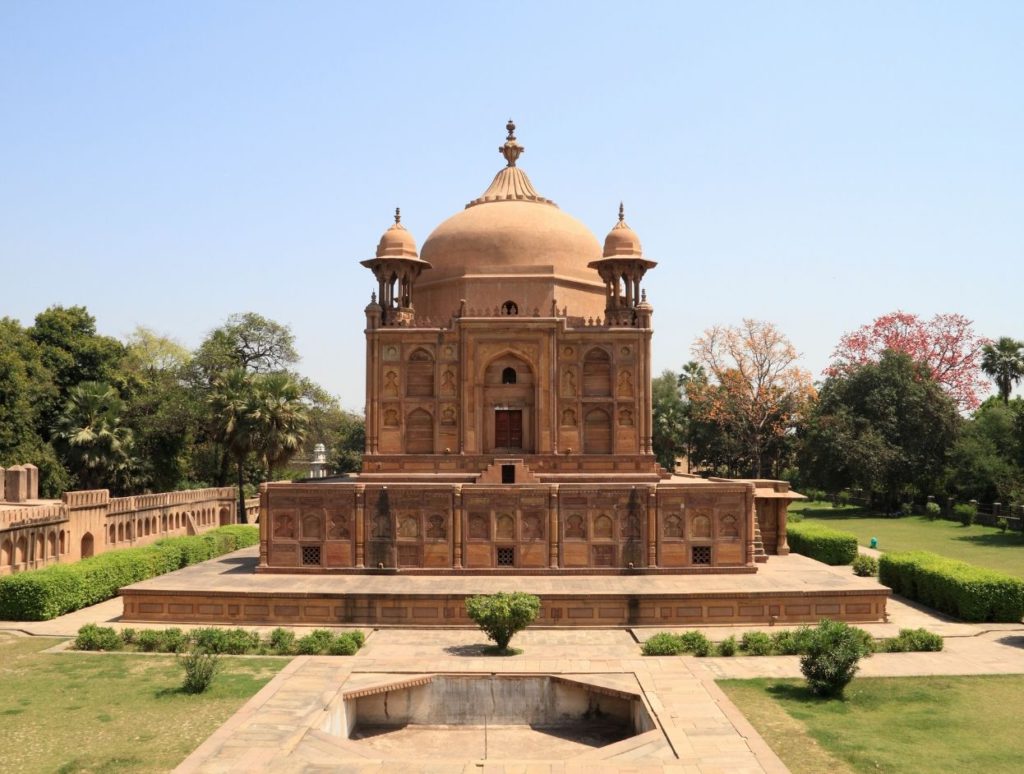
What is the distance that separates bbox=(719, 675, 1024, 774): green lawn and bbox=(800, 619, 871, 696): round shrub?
281 mm

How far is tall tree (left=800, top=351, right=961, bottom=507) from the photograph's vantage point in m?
50.4

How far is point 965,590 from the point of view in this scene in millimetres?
23203

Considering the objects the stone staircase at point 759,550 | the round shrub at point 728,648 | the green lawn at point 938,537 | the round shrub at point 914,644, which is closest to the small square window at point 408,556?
the round shrub at point 728,648

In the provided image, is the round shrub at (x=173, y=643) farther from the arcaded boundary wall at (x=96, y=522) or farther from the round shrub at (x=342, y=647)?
the arcaded boundary wall at (x=96, y=522)

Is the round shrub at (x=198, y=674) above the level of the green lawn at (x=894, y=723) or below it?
above

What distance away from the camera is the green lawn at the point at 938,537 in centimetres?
3338

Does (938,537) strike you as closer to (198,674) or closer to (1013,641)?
(1013,641)

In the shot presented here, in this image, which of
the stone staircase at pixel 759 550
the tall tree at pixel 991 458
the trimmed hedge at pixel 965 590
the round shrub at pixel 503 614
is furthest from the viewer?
the tall tree at pixel 991 458

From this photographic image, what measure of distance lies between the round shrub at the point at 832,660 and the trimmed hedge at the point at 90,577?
1898cm

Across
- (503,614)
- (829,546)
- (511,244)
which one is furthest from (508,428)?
(829,546)

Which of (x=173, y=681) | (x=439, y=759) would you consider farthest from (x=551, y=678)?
(x=173, y=681)

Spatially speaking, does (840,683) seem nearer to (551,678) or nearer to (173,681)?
(551,678)

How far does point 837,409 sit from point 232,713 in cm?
4499

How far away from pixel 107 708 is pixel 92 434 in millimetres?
29161
